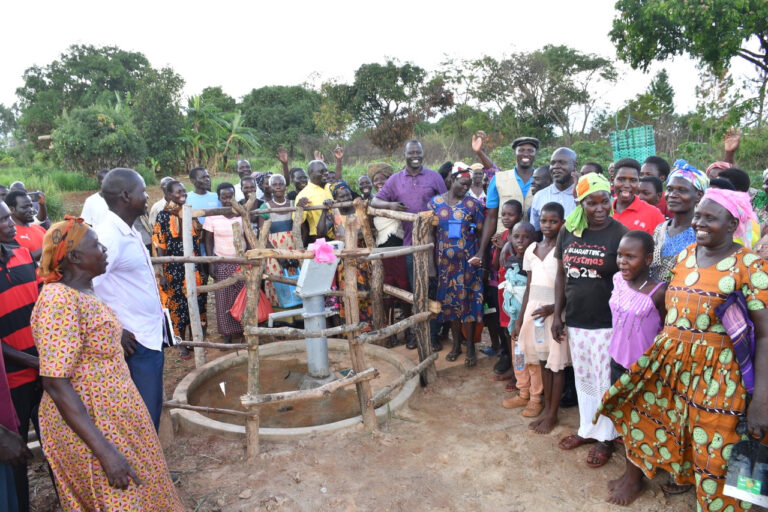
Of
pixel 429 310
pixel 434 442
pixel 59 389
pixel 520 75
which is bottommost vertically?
pixel 434 442

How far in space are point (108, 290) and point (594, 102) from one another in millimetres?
18852

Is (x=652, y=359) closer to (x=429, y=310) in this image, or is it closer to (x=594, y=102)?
(x=429, y=310)

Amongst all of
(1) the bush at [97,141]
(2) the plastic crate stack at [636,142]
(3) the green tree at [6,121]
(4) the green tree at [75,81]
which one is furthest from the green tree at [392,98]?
(3) the green tree at [6,121]

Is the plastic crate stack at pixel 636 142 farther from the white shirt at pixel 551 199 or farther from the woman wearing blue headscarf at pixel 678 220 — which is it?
the woman wearing blue headscarf at pixel 678 220

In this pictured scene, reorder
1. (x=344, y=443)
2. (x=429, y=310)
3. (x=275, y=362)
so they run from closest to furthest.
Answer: (x=344, y=443) → (x=429, y=310) → (x=275, y=362)

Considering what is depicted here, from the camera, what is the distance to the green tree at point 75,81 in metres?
25.8

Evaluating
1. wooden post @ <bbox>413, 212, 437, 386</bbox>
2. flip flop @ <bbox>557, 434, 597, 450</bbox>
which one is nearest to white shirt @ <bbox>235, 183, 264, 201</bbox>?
wooden post @ <bbox>413, 212, 437, 386</bbox>

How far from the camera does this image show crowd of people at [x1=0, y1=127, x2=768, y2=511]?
204cm

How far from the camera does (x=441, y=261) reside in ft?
14.8

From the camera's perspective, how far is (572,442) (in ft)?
10.5

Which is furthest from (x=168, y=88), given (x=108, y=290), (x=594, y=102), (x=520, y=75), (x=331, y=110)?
(x=108, y=290)

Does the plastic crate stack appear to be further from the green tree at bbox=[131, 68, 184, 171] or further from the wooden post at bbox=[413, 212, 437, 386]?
the green tree at bbox=[131, 68, 184, 171]

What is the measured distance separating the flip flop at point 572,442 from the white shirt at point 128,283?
2.58 m

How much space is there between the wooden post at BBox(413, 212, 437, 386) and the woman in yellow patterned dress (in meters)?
2.10
